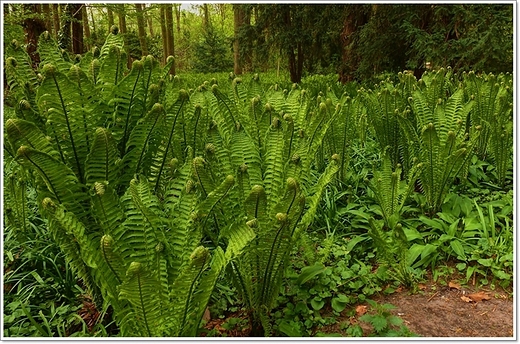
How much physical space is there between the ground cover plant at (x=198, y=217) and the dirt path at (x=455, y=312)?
68 mm

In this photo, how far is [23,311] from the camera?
151 centimetres

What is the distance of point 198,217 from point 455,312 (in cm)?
109

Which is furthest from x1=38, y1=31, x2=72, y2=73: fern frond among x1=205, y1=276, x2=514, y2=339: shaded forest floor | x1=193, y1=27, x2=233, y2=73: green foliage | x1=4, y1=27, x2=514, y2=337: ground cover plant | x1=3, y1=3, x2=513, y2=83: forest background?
x1=193, y1=27, x2=233, y2=73: green foliage

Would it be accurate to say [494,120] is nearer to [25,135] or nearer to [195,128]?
[195,128]

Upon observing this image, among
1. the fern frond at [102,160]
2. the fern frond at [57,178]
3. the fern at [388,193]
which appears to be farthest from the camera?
the fern at [388,193]

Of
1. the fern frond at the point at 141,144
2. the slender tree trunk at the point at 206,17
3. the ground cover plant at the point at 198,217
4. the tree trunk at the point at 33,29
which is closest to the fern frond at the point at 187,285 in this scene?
the ground cover plant at the point at 198,217

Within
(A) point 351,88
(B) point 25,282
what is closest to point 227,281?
(B) point 25,282

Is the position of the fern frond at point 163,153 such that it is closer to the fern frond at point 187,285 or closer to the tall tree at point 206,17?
the fern frond at point 187,285

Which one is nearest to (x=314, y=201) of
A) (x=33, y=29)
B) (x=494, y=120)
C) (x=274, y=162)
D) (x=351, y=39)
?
(x=274, y=162)

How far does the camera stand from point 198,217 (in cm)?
123

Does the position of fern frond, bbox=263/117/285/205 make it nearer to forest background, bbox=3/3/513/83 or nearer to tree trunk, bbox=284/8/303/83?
forest background, bbox=3/3/513/83

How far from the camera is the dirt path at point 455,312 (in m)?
1.50

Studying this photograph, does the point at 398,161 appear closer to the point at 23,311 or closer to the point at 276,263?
the point at 276,263

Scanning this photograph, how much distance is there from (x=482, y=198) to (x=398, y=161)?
0.56 metres
